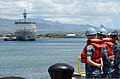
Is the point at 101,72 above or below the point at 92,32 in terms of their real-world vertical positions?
below

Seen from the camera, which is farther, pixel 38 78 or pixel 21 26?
pixel 21 26

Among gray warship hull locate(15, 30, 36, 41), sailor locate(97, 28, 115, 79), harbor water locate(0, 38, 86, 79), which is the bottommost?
gray warship hull locate(15, 30, 36, 41)

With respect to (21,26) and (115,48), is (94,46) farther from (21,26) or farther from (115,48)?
(21,26)

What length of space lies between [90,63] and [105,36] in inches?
54.1

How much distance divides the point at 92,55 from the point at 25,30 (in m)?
175

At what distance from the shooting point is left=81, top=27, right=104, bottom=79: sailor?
10141 millimetres

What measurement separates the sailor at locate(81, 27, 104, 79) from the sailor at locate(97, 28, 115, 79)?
411 mm

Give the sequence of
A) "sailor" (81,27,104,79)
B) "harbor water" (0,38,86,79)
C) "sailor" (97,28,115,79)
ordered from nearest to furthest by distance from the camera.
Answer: "sailor" (81,27,104,79) < "sailor" (97,28,115,79) < "harbor water" (0,38,86,79)

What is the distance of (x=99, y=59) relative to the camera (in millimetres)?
10305

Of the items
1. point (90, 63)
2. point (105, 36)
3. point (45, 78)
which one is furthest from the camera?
point (45, 78)

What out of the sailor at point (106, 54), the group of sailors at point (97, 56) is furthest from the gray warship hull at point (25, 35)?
the group of sailors at point (97, 56)

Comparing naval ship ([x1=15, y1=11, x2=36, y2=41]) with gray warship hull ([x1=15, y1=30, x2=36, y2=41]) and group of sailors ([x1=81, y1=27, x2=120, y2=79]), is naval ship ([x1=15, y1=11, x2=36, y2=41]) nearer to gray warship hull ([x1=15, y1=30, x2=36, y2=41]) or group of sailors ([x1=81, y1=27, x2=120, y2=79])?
gray warship hull ([x1=15, y1=30, x2=36, y2=41])

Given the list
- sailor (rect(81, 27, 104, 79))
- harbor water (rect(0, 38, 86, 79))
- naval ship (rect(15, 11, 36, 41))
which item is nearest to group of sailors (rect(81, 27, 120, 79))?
sailor (rect(81, 27, 104, 79))

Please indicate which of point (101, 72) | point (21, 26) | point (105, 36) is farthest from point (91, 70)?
point (21, 26)
